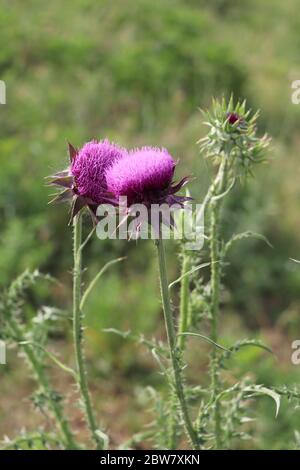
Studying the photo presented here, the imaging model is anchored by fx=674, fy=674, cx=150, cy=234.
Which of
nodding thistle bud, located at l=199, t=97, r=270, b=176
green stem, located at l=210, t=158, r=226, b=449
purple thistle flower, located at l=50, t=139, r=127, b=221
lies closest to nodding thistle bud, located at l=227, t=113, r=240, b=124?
nodding thistle bud, located at l=199, t=97, r=270, b=176

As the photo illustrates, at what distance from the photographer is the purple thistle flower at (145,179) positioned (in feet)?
4.80

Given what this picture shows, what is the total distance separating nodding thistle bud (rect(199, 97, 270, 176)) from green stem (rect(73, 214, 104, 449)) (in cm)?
42

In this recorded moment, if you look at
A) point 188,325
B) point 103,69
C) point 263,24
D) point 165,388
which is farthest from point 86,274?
point 263,24

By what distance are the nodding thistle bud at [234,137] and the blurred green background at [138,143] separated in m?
0.07

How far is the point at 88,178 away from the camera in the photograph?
1.57 metres

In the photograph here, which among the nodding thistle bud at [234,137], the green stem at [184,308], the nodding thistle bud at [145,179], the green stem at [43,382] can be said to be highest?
the nodding thistle bud at [234,137]

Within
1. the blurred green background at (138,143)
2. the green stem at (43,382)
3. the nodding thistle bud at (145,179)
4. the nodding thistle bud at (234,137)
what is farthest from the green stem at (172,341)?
the green stem at (43,382)

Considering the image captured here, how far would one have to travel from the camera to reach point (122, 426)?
10.6ft

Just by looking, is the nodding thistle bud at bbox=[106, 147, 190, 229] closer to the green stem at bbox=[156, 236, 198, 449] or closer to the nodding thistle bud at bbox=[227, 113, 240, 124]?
the green stem at bbox=[156, 236, 198, 449]

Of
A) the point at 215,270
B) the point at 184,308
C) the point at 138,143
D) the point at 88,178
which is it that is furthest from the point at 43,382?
the point at 138,143

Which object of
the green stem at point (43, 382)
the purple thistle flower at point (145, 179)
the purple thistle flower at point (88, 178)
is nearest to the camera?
the purple thistle flower at point (145, 179)

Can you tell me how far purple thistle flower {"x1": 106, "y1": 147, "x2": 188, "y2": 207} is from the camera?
1464 mm

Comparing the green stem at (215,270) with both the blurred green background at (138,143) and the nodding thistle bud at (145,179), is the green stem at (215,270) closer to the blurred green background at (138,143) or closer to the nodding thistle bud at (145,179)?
the blurred green background at (138,143)

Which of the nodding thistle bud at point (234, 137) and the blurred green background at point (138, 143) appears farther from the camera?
the blurred green background at point (138, 143)
